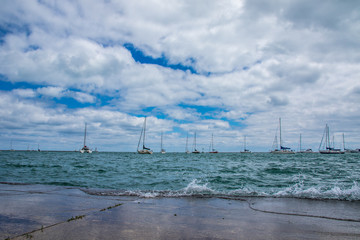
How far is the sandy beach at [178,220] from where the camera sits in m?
4.59

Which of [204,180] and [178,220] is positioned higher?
[178,220]

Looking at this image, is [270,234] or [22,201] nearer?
[270,234]

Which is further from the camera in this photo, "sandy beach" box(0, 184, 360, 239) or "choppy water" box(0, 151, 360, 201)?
"choppy water" box(0, 151, 360, 201)

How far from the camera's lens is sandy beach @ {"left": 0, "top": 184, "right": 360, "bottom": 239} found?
459cm

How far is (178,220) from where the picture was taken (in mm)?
5617

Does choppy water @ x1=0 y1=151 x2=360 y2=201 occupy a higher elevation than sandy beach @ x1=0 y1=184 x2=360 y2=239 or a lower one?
lower

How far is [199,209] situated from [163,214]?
4.29 feet

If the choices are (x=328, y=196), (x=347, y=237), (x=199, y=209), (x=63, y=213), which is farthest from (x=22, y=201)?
(x=328, y=196)

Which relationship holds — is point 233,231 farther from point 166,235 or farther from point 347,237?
point 347,237

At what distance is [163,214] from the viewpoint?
20.5 feet

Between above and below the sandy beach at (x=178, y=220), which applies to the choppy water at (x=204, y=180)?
below

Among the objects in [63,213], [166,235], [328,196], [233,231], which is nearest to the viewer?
[166,235]

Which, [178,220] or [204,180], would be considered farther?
[204,180]

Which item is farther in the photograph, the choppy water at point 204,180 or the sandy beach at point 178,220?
the choppy water at point 204,180
